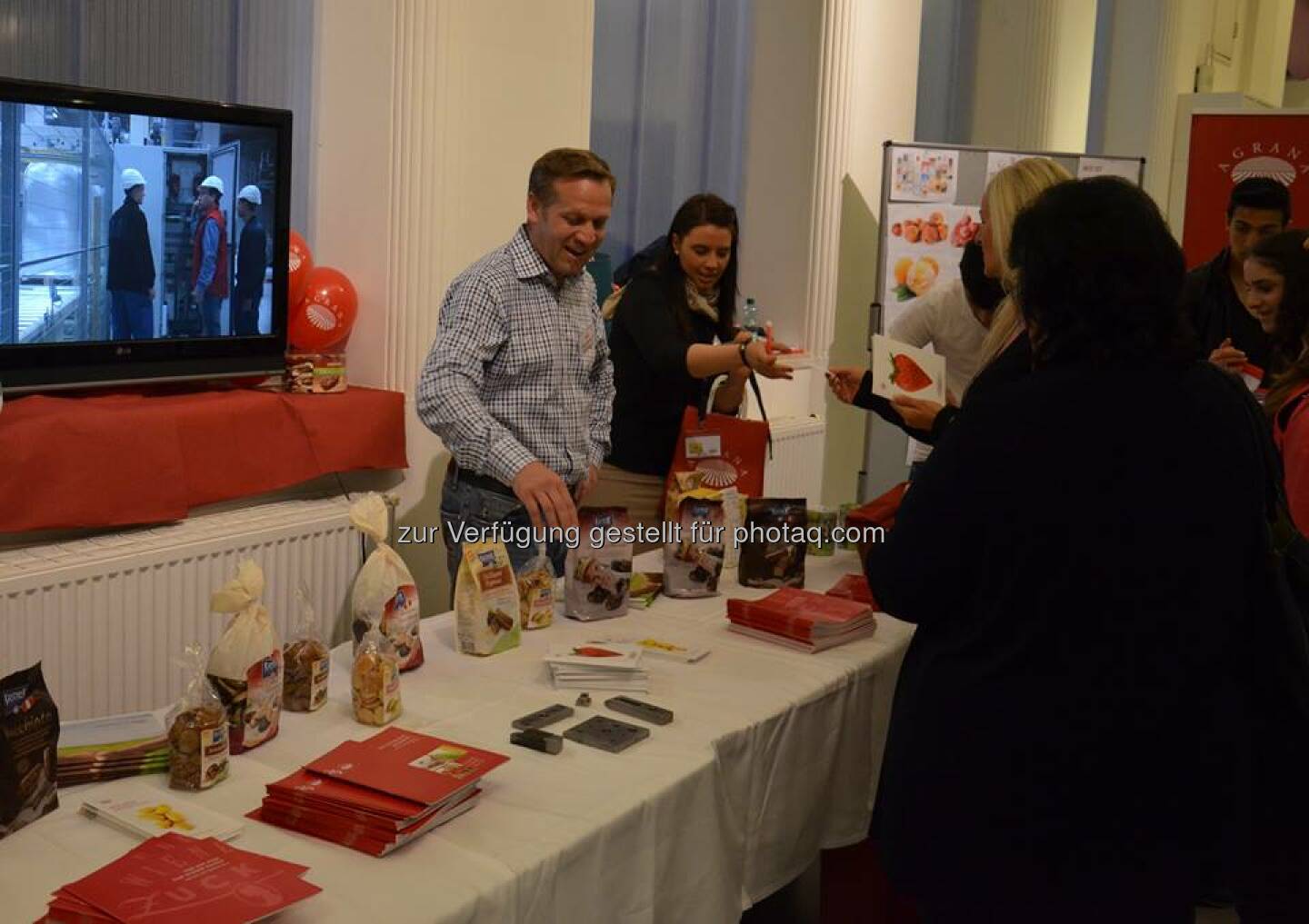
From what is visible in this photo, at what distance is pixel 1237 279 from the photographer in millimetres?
4047

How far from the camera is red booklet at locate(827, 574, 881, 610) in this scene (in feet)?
9.20

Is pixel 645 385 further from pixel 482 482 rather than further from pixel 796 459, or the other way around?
pixel 796 459

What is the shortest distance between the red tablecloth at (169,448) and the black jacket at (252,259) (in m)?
0.28

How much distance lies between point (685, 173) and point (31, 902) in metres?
5.46

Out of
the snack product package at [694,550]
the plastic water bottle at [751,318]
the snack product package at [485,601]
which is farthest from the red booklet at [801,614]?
the plastic water bottle at [751,318]

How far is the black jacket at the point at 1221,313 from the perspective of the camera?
13.1 ft

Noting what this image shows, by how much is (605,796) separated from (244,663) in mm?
525

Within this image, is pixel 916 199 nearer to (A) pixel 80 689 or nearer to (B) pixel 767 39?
(B) pixel 767 39

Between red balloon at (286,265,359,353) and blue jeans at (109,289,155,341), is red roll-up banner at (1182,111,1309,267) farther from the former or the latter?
blue jeans at (109,289,155,341)

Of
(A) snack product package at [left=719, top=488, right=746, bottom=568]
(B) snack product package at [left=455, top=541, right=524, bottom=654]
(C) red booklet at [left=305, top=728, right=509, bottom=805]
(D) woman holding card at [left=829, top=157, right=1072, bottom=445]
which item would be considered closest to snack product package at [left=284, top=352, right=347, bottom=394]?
(A) snack product package at [left=719, top=488, right=746, bottom=568]

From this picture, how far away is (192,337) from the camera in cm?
348

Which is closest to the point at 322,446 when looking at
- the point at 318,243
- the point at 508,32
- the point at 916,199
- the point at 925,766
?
the point at 318,243

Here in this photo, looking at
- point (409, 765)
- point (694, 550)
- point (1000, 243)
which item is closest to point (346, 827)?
point (409, 765)

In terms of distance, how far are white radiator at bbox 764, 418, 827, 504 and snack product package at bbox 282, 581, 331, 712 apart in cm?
339
